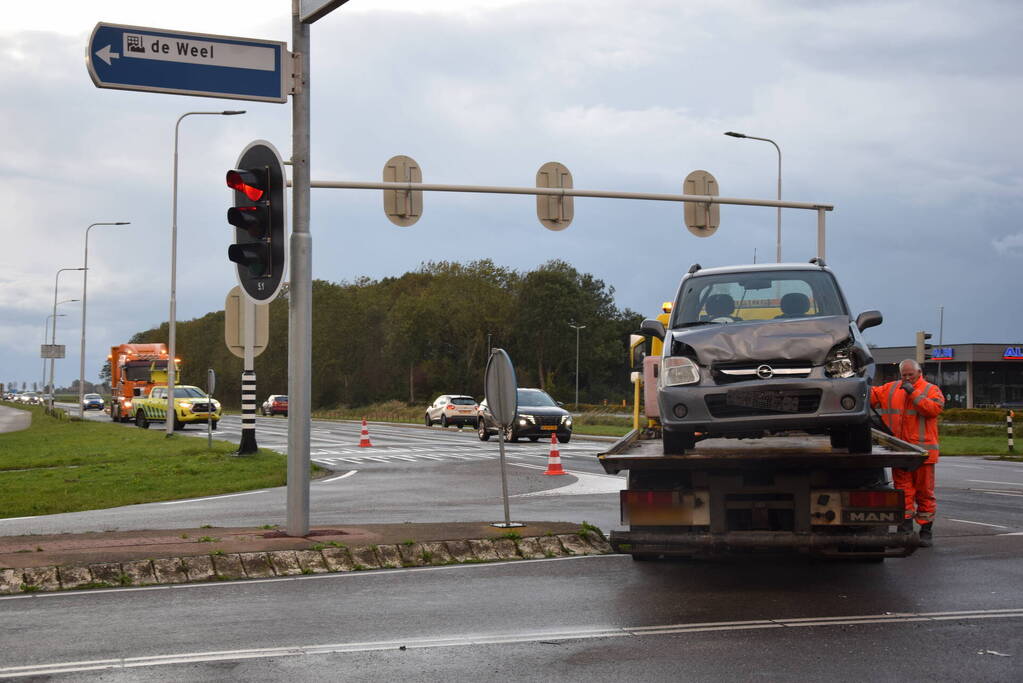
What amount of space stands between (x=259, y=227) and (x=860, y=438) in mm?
5501

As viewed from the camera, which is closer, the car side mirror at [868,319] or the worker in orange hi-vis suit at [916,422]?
the car side mirror at [868,319]

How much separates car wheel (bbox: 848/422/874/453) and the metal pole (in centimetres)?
474

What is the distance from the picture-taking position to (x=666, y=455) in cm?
Result: 877

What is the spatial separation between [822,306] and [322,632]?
527 cm

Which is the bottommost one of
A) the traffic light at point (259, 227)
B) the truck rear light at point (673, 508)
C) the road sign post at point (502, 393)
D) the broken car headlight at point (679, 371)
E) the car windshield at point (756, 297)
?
the truck rear light at point (673, 508)

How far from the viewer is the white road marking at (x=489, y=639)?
6.10 meters

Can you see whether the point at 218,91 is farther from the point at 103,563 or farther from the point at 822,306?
the point at 822,306

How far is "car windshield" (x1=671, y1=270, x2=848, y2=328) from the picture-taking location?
32.4 ft

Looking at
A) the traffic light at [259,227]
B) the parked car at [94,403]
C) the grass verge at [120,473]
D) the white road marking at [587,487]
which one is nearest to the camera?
the traffic light at [259,227]

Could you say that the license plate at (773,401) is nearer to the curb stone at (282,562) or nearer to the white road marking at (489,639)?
the white road marking at (489,639)

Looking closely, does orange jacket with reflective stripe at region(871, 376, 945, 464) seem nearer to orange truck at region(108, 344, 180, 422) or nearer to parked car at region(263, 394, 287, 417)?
orange truck at region(108, 344, 180, 422)

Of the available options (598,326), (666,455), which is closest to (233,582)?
(666,455)

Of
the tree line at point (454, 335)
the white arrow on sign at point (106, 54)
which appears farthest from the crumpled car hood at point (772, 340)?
the tree line at point (454, 335)

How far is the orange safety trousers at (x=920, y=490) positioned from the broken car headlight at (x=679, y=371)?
11.6ft
